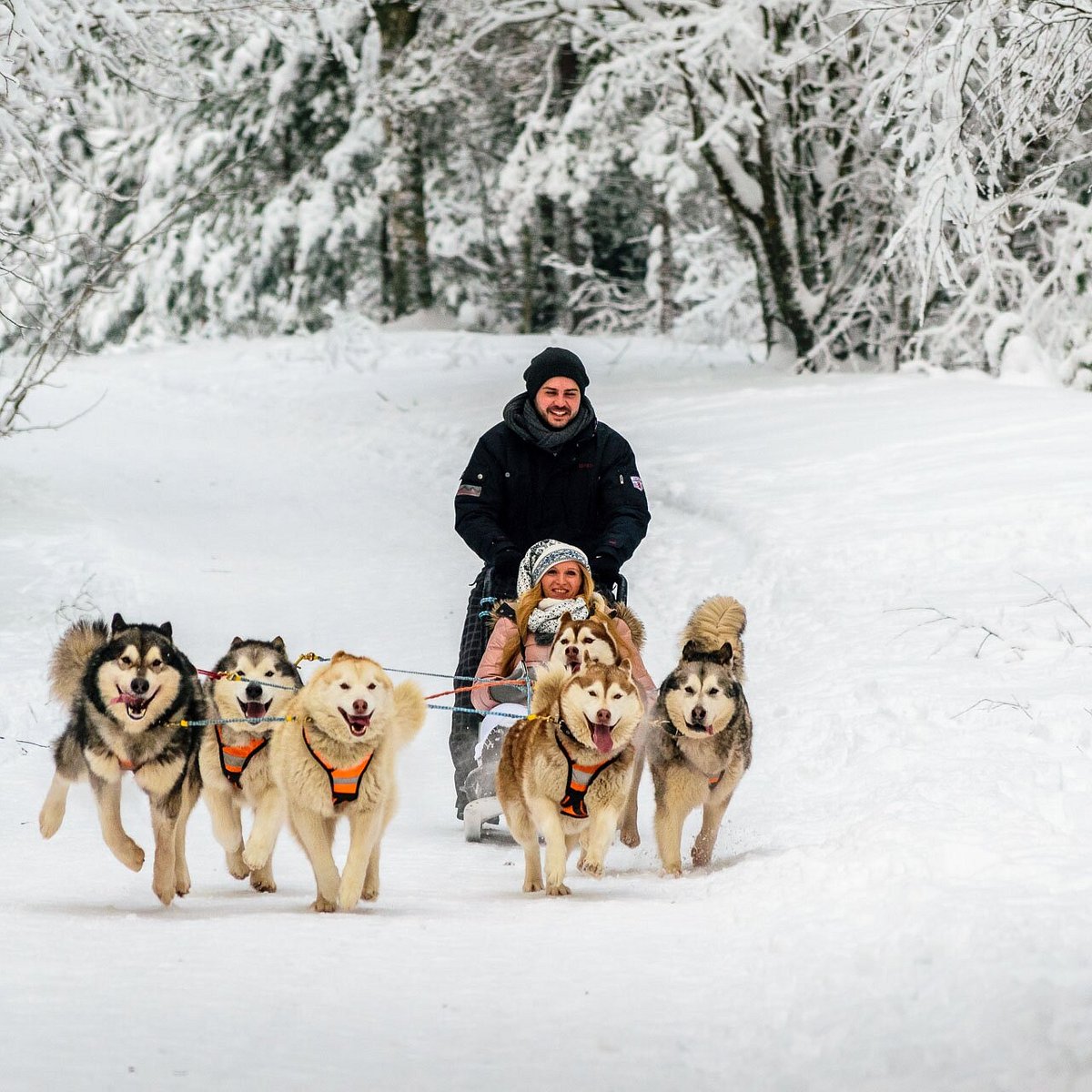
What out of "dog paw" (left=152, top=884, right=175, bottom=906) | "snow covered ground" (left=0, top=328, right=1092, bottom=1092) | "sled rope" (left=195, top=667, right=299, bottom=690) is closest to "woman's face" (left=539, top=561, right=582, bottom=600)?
"snow covered ground" (left=0, top=328, right=1092, bottom=1092)

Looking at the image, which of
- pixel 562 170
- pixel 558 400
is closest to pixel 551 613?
pixel 558 400

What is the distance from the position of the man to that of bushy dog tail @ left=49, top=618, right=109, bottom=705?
192 centimetres

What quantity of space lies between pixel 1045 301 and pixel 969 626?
7.28 metres

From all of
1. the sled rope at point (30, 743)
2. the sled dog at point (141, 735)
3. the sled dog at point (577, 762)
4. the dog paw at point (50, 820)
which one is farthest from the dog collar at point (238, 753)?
the sled rope at point (30, 743)

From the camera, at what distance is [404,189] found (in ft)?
80.3

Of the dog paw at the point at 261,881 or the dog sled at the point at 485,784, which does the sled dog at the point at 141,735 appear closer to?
the dog paw at the point at 261,881

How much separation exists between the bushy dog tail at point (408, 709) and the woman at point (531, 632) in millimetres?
943

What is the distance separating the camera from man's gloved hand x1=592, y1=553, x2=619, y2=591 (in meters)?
6.66

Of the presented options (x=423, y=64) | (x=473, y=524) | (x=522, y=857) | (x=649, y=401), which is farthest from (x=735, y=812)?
(x=423, y=64)

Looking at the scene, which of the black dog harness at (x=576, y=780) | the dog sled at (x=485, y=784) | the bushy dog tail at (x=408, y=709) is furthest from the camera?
the dog sled at (x=485, y=784)

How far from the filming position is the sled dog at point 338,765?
5.00 metres

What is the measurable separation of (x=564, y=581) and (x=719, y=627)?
0.69m

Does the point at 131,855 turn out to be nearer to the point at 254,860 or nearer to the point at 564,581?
the point at 254,860

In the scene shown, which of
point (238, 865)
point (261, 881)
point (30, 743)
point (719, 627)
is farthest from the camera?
point (30, 743)
